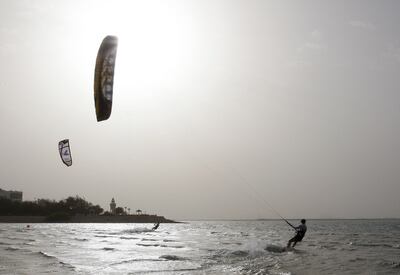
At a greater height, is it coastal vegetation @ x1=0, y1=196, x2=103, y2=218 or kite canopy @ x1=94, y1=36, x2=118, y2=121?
kite canopy @ x1=94, y1=36, x2=118, y2=121

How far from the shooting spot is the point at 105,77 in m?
16.1

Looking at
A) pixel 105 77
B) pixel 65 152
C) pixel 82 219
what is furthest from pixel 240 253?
pixel 82 219

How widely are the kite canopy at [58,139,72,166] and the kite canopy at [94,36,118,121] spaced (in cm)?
1336

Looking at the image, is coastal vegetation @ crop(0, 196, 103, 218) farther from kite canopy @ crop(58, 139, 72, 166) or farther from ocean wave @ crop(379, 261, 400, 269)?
ocean wave @ crop(379, 261, 400, 269)

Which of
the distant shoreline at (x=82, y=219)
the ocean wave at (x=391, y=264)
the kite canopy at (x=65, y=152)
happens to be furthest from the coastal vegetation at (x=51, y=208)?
the ocean wave at (x=391, y=264)

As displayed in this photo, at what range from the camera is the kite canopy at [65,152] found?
28159 millimetres

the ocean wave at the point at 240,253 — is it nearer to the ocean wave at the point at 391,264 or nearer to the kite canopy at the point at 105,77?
the ocean wave at the point at 391,264

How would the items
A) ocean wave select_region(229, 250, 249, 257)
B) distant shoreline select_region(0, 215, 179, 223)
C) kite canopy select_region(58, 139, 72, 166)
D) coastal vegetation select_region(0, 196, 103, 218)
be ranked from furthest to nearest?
coastal vegetation select_region(0, 196, 103, 218) → distant shoreline select_region(0, 215, 179, 223) → kite canopy select_region(58, 139, 72, 166) → ocean wave select_region(229, 250, 249, 257)

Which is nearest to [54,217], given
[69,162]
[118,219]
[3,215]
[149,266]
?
[3,215]

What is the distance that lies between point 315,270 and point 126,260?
893 centimetres

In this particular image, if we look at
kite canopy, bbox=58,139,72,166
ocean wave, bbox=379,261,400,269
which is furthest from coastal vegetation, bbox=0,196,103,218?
ocean wave, bbox=379,261,400,269

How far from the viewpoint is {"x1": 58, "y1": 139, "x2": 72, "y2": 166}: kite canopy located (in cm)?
2816

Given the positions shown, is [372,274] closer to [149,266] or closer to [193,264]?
[193,264]

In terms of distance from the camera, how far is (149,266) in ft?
63.3
